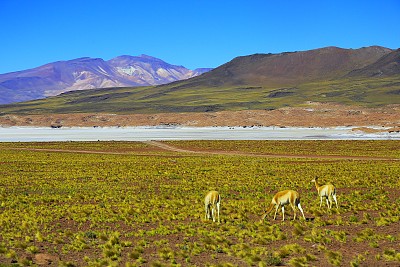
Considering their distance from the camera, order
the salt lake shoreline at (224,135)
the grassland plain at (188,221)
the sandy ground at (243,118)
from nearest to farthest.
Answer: the grassland plain at (188,221), the salt lake shoreline at (224,135), the sandy ground at (243,118)

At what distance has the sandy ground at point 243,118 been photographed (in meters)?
145

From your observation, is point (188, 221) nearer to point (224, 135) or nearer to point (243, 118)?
point (224, 135)

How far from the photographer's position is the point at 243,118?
160 metres

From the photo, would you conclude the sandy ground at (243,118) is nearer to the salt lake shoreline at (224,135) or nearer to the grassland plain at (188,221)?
the salt lake shoreline at (224,135)

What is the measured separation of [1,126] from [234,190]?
150818 millimetres

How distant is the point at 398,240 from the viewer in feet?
56.4

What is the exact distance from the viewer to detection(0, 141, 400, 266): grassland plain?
15.6 metres

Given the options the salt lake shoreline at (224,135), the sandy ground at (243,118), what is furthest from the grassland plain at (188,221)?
the sandy ground at (243,118)

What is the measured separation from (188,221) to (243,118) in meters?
140

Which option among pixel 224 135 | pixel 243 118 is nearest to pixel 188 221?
pixel 224 135

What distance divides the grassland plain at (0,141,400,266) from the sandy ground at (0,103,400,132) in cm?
10593

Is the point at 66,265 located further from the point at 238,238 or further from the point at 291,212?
the point at 291,212

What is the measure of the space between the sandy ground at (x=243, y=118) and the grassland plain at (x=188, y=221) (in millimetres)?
105935

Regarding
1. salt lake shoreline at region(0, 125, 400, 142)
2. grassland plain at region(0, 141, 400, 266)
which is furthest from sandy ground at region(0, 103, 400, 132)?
grassland plain at region(0, 141, 400, 266)
